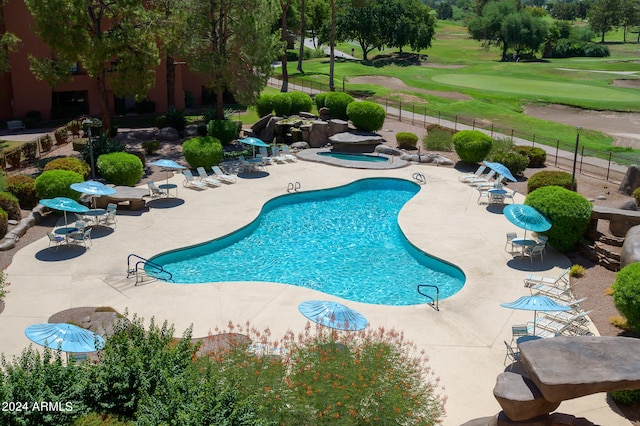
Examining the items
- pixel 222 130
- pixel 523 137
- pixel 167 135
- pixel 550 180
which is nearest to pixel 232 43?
pixel 222 130

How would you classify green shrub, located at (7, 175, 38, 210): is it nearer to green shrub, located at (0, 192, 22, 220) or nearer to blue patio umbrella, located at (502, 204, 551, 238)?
green shrub, located at (0, 192, 22, 220)

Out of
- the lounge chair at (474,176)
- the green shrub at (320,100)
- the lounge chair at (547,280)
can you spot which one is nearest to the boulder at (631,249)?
the lounge chair at (547,280)

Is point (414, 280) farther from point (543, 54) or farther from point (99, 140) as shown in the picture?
point (543, 54)

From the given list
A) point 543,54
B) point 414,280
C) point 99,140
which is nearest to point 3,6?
point 99,140

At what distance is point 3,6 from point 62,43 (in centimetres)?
1269

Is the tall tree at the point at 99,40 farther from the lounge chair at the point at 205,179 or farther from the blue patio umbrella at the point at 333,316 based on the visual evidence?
the blue patio umbrella at the point at 333,316

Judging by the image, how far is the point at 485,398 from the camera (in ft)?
43.8

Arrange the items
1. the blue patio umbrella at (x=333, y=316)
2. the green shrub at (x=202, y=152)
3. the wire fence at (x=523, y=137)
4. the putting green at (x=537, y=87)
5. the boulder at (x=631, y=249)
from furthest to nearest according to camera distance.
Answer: the putting green at (x=537, y=87), the wire fence at (x=523, y=137), the green shrub at (x=202, y=152), the boulder at (x=631, y=249), the blue patio umbrella at (x=333, y=316)

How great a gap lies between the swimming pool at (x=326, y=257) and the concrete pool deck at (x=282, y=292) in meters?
0.48

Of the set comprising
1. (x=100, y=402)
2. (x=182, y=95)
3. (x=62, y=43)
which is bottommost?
(x=100, y=402)

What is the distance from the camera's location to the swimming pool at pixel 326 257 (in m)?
19.5

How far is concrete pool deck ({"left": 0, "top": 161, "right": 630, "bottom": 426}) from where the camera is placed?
14625 millimetres

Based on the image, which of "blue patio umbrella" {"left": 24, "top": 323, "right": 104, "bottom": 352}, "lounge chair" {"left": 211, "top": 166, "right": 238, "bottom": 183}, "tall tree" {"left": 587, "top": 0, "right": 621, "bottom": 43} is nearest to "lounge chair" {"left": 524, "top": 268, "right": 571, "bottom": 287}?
"blue patio umbrella" {"left": 24, "top": 323, "right": 104, "bottom": 352}

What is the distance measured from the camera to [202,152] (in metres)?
30.5
